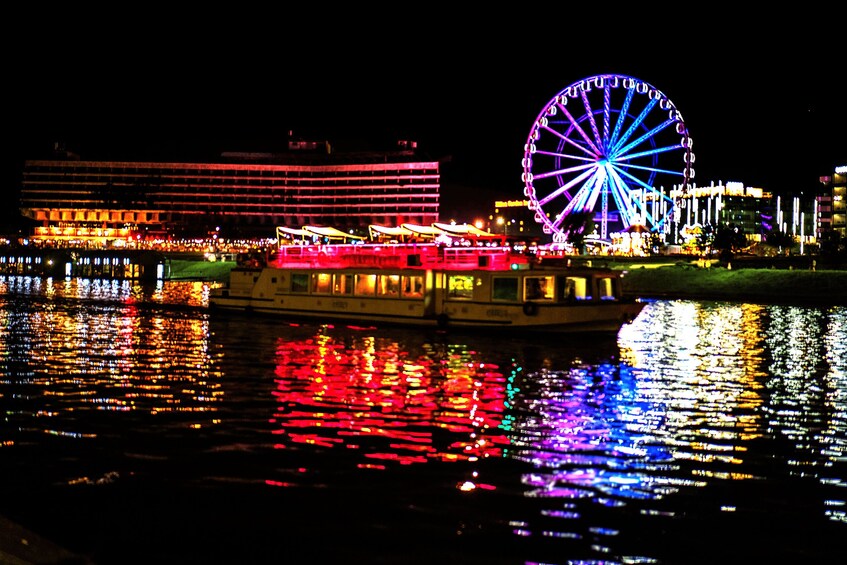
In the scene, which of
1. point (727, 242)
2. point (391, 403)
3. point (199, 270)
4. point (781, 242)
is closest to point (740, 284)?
point (727, 242)

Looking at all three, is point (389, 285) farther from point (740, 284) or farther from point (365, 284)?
point (740, 284)

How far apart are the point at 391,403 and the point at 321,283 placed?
83.5 ft

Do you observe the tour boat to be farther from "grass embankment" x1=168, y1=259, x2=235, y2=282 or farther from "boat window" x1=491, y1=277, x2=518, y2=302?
"grass embankment" x1=168, y1=259, x2=235, y2=282

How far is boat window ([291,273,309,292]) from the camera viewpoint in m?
47.0

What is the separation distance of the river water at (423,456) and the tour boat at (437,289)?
6.23m

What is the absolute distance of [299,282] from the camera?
47.4m

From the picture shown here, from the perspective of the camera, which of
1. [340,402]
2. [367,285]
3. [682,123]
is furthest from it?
[682,123]

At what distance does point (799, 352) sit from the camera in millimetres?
34656

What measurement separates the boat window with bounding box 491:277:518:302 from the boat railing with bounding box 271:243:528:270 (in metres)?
0.64

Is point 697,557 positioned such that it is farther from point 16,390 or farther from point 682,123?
point 682,123

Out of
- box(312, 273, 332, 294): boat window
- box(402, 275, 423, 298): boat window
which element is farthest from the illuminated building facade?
box(402, 275, 423, 298): boat window

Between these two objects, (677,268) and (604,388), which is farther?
(677,268)

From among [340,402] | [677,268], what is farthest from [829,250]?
[340,402]

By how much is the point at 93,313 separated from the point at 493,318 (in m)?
23.5
